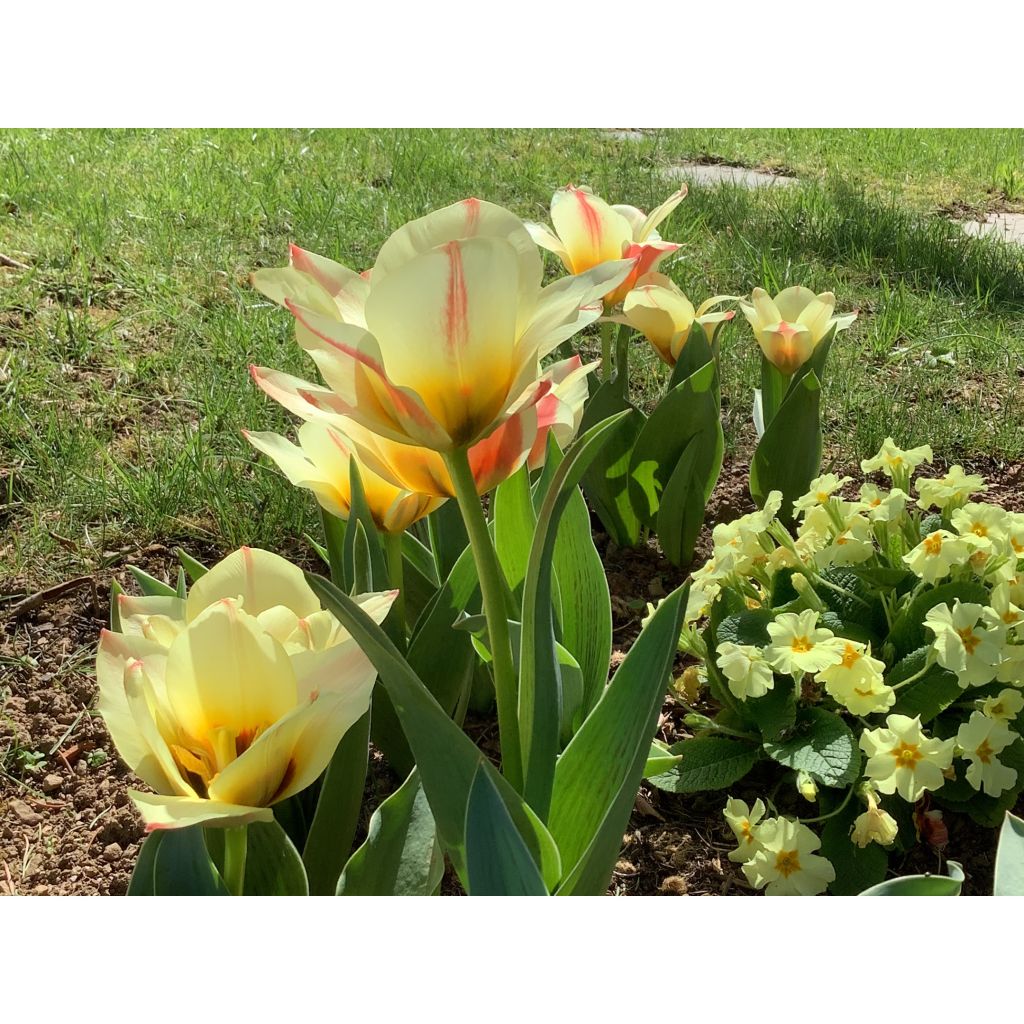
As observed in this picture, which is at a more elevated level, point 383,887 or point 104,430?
point 104,430

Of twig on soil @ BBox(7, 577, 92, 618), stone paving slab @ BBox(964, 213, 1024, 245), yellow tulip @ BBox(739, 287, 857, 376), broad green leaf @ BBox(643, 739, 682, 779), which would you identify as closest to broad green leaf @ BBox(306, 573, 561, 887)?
broad green leaf @ BBox(643, 739, 682, 779)

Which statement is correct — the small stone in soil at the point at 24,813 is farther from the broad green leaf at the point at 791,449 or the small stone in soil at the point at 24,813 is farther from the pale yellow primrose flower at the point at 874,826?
the broad green leaf at the point at 791,449

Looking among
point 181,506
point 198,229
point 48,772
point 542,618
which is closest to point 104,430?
point 181,506

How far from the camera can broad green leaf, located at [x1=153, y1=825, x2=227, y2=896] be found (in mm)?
682

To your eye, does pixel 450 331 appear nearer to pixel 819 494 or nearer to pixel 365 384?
pixel 365 384

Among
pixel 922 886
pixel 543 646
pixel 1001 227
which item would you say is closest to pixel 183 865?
pixel 543 646

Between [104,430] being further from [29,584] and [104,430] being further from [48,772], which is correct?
[48,772]

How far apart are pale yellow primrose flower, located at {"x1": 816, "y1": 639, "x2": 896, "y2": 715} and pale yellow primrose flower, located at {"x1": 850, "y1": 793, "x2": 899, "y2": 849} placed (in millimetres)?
76

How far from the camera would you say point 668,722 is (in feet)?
4.05

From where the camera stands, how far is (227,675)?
0.62 meters

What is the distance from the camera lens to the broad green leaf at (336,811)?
0.86 meters

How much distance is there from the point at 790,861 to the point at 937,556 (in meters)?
0.31

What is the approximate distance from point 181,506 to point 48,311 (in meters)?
0.87

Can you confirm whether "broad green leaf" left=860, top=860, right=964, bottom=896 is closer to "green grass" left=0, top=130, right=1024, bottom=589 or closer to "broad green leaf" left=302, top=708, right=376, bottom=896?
"broad green leaf" left=302, top=708, right=376, bottom=896
